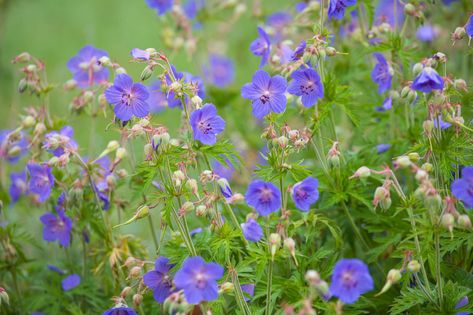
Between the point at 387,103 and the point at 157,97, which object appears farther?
the point at 157,97

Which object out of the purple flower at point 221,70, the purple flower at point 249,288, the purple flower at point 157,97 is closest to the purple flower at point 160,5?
the purple flower at point 157,97

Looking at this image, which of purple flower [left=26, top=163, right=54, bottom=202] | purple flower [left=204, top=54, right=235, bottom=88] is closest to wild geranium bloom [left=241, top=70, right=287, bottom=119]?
purple flower [left=26, top=163, right=54, bottom=202]

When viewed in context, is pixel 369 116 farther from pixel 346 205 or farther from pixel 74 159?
pixel 74 159

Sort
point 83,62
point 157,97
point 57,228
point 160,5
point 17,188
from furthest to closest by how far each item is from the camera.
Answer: point 157,97, point 160,5, point 17,188, point 83,62, point 57,228

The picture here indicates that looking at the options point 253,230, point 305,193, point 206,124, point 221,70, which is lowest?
point 253,230

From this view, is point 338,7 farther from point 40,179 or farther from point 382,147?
point 40,179

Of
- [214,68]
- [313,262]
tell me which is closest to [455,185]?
[313,262]

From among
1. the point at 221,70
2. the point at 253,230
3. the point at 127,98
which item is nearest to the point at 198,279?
the point at 253,230
